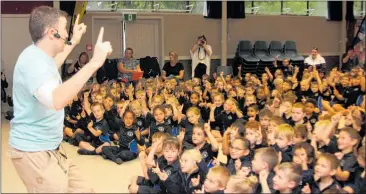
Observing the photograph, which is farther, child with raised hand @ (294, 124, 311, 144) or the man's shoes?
the man's shoes

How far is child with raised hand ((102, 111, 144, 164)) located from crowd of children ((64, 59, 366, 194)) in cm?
1

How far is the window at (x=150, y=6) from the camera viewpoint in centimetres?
1207

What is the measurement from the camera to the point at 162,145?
12.8 ft

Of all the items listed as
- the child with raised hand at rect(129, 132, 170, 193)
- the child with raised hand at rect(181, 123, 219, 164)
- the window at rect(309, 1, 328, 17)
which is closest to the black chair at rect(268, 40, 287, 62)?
the window at rect(309, 1, 328, 17)

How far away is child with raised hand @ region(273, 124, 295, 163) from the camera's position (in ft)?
12.9

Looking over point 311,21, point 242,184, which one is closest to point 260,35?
point 311,21

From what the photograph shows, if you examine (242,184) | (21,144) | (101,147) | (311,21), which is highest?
(311,21)

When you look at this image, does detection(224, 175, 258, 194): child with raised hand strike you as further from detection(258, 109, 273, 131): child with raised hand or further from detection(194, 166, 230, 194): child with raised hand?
detection(258, 109, 273, 131): child with raised hand

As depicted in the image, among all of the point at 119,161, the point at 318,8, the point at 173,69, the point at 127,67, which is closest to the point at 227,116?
the point at 119,161

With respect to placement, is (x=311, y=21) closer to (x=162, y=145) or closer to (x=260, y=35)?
(x=260, y=35)

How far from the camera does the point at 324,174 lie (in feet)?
10.4

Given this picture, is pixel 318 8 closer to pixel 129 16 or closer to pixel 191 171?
pixel 129 16

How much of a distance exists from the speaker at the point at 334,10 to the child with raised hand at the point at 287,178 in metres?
13.1

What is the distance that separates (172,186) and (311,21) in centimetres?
1229
